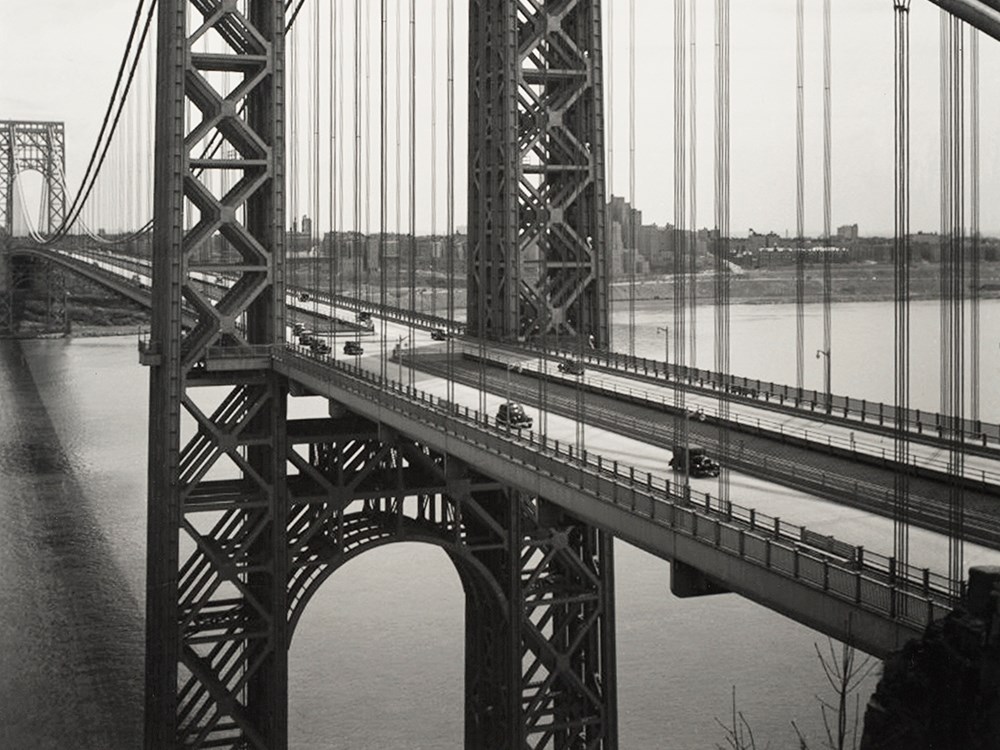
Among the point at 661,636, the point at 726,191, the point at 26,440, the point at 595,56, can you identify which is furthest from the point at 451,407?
the point at 26,440

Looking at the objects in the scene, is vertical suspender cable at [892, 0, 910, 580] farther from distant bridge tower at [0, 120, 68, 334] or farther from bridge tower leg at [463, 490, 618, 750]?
distant bridge tower at [0, 120, 68, 334]

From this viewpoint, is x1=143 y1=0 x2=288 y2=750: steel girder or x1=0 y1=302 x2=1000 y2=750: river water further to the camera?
x1=0 y1=302 x2=1000 y2=750: river water

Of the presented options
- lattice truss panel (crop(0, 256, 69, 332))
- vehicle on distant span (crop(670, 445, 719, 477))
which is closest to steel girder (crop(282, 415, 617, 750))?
vehicle on distant span (crop(670, 445, 719, 477))

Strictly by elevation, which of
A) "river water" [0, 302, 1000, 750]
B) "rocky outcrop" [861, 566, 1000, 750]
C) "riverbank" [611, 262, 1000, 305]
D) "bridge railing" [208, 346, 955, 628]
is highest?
"riverbank" [611, 262, 1000, 305]

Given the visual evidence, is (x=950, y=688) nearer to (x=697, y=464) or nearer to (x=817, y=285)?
(x=697, y=464)

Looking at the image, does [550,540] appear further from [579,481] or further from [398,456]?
[579,481]

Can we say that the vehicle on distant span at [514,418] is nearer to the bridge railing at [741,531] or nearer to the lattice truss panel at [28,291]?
the bridge railing at [741,531]
